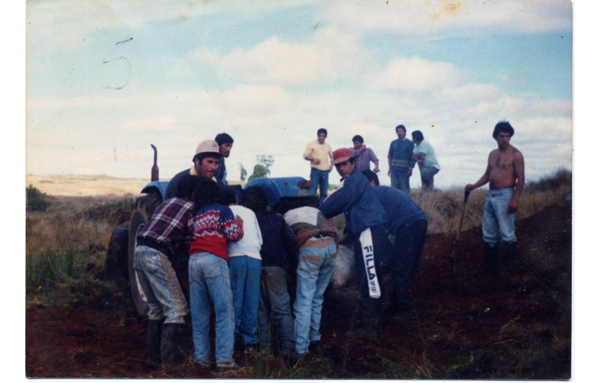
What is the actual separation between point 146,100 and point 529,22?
4284 millimetres

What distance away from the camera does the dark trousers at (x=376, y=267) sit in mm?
4855

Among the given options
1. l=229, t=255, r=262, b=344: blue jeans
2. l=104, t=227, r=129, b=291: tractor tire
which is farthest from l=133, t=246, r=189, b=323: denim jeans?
l=104, t=227, r=129, b=291: tractor tire

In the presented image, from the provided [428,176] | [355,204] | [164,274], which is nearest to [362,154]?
[355,204]

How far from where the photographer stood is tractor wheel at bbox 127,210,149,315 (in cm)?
539

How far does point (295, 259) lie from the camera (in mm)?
4859

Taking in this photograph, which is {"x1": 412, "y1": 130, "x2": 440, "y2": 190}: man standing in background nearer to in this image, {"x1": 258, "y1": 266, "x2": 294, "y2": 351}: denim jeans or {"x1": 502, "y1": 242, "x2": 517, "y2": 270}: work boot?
{"x1": 502, "y1": 242, "x2": 517, "y2": 270}: work boot

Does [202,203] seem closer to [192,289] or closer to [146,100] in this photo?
[192,289]

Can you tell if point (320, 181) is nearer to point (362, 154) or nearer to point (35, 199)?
point (362, 154)

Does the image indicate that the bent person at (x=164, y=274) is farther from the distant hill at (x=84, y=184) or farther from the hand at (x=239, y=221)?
the distant hill at (x=84, y=184)

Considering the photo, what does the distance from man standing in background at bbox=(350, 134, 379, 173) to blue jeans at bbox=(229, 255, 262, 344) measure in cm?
166

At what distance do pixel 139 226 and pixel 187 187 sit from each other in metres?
1.18

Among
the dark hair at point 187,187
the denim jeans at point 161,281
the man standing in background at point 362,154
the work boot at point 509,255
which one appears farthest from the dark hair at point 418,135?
the denim jeans at point 161,281

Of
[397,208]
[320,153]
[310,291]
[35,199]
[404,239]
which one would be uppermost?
[320,153]

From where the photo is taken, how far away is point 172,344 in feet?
14.4
